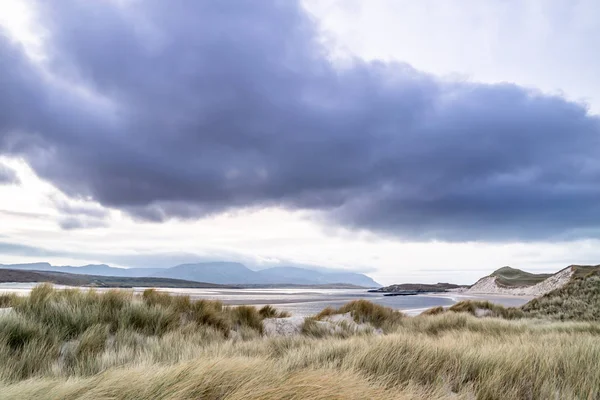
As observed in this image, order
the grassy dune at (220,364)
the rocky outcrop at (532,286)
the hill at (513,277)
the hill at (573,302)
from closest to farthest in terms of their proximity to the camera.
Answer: the grassy dune at (220,364), the hill at (573,302), the rocky outcrop at (532,286), the hill at (513,277)

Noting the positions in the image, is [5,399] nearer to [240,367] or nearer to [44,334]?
[240,367]

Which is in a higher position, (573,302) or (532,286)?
(573,302)

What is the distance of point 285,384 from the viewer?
261 centimetres

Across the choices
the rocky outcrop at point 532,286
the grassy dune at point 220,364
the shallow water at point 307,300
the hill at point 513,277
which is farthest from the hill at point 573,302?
the hill at point 513,277

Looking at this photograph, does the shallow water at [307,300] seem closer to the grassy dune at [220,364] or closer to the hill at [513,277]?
the grassy dune at [220,364]

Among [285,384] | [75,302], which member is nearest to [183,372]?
[285,384]

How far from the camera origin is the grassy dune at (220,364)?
8.35 feet

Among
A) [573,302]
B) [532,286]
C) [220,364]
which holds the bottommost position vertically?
[532,286]

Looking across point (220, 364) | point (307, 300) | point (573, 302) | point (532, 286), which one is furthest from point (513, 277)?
point (220, 364)

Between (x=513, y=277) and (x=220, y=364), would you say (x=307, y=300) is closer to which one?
(x=220, y=364)

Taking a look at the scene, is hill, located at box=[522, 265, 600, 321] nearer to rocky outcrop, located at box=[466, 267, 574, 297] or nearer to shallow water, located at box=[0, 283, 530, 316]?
rocky outcrop, located at box=[466, 267, 574, 297]

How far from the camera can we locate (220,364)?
10.1ft

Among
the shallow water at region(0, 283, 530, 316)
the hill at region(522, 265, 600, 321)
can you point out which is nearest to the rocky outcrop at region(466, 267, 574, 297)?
the shallow water at region(0, 283, 530, 316)

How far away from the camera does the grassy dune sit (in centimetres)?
254
